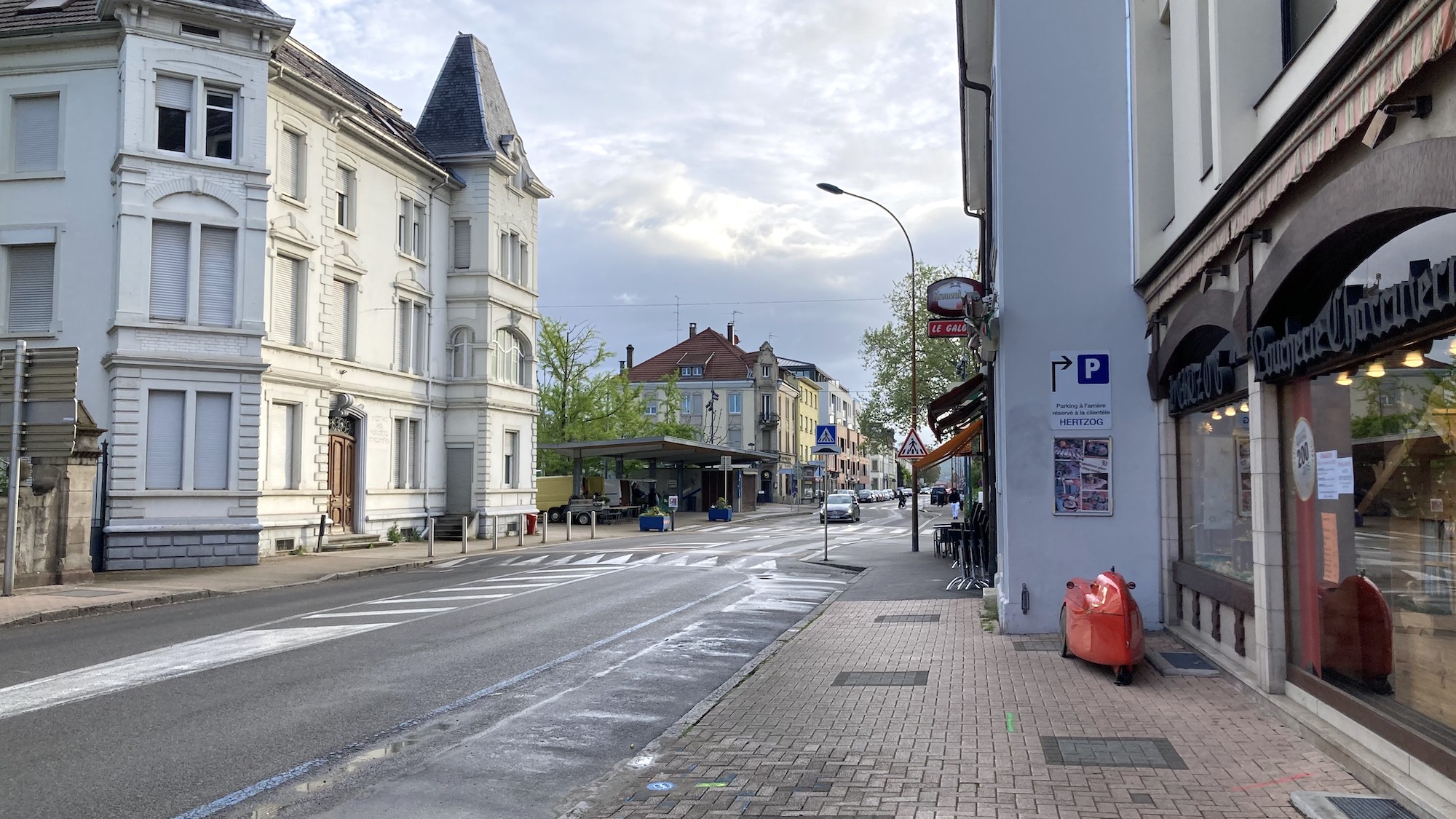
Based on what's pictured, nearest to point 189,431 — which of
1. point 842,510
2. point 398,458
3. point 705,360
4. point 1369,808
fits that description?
point 398,458

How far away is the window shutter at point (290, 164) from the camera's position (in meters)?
27.0

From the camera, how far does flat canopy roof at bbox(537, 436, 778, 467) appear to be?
41.5m

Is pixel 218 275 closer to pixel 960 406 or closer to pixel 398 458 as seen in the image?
pixel 398 458

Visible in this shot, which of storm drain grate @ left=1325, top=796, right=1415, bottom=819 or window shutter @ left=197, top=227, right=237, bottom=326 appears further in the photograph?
window shutter @ left=197, top=227, right=237, bottom=326

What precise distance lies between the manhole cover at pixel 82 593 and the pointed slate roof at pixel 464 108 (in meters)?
21.6

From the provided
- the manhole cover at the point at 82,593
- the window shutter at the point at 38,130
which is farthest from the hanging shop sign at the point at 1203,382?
the window shutter at the point at 38,130

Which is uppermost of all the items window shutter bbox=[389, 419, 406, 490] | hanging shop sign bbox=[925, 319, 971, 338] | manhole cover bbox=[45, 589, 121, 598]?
hanging shop sign bbox=[925, 319, 971, 338]

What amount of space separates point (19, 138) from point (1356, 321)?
2715cm

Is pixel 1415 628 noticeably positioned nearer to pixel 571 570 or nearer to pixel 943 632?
pixel 943 632

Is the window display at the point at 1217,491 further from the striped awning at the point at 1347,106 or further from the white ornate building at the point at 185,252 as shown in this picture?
the white ornate building at the point at 185,252

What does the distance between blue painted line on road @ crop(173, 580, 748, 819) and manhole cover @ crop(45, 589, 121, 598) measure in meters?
9.06

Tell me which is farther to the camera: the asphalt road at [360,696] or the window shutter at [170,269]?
the window shutter at [170,269]

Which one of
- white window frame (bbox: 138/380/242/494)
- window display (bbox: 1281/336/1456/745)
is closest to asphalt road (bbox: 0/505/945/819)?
window display (bbox: 1281/336/1456/745)

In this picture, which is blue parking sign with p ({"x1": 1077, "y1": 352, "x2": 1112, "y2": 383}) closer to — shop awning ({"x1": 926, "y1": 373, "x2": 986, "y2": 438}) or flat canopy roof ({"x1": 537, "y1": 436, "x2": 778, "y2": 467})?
shop awning ({"x1": 926, "y1": 373, "x2": 986, "y2": 438})
